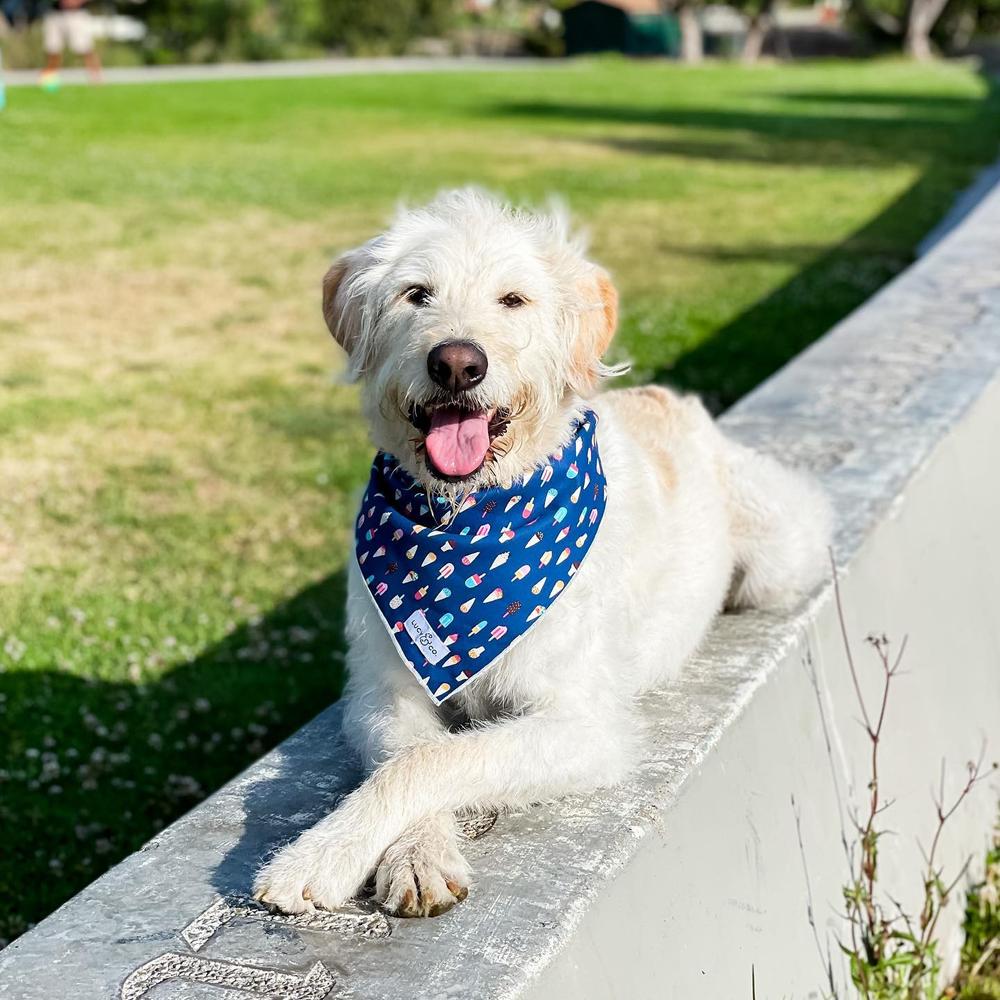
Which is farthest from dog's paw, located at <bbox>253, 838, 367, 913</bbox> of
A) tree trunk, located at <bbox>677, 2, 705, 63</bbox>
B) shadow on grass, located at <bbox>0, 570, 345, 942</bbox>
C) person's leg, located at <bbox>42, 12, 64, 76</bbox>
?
tree trunk, located at <bbox>677, 2, 705, 63</bbox>

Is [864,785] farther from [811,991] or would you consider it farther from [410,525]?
[410,525]

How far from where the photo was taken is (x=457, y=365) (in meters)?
3.44

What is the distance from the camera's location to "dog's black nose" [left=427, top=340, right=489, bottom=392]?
3.44 metres

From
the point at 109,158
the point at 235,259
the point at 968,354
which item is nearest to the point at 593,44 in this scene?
the point at 109,158

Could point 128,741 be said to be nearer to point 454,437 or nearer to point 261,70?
point 454,437

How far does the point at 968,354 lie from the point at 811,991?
13.3ft

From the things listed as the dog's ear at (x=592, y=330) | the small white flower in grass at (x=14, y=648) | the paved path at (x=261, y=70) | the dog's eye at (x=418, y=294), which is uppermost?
the paved path at (x=261, y=70)

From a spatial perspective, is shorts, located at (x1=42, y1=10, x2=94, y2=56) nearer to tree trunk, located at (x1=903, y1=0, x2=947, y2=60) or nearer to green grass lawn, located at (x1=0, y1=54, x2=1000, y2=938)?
green grass lawn, located at (x1=0, y1=54, x2=1000, y2=938)

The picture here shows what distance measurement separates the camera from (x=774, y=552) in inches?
183

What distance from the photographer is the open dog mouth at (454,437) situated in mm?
3578

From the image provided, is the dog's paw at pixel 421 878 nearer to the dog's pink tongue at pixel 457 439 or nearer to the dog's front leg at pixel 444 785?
the dog's front leg at pixel 444 785

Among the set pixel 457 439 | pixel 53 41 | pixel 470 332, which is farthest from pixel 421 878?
pixel 53 41

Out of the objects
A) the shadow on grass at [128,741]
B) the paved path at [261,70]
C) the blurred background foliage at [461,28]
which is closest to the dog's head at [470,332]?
the shadow on grass at [128,741]

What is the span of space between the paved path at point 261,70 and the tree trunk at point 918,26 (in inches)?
966
